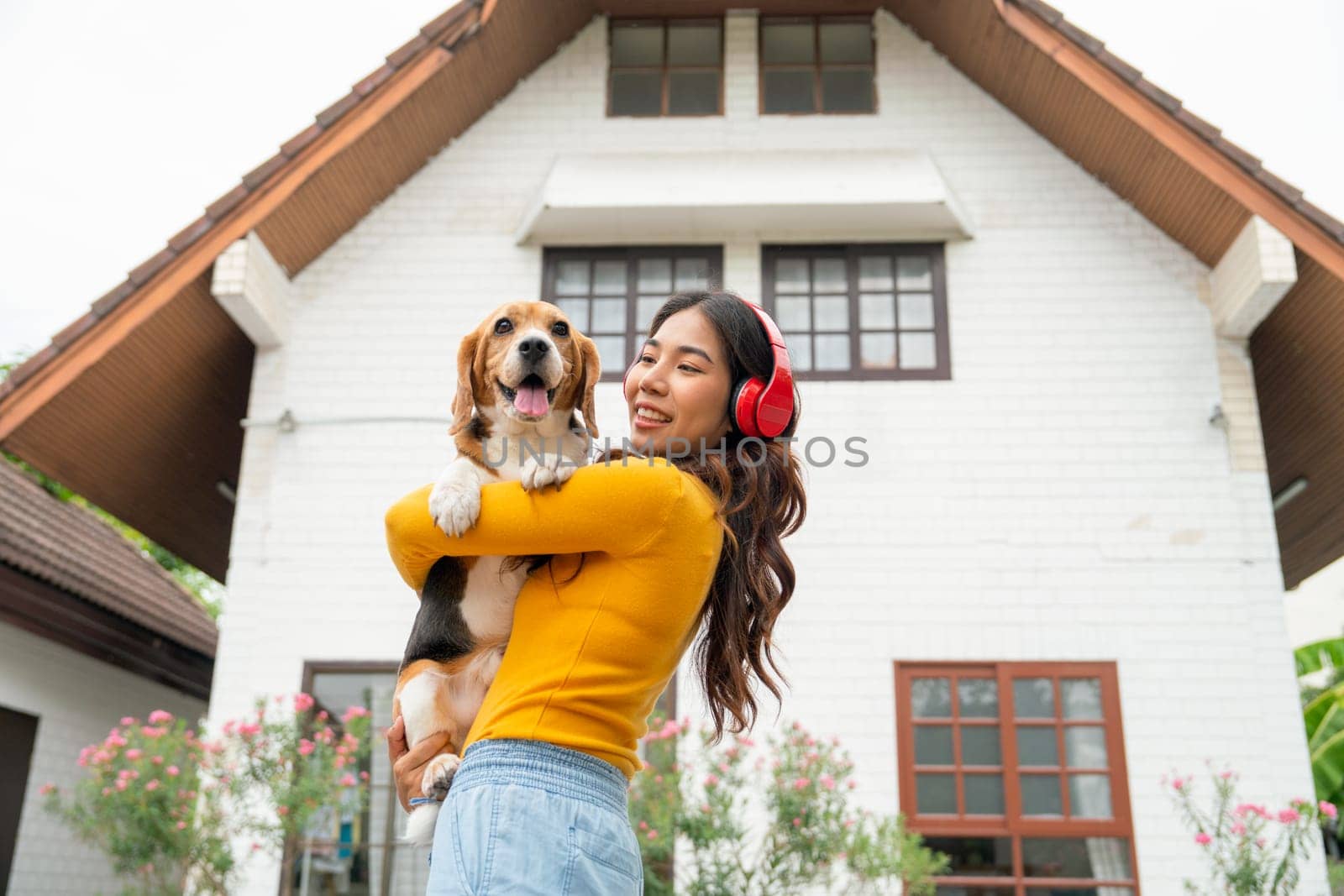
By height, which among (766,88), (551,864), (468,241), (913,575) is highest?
(766,88)

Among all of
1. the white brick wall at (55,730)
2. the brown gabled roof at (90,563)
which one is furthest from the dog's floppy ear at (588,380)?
the white brick wall at (55,730)

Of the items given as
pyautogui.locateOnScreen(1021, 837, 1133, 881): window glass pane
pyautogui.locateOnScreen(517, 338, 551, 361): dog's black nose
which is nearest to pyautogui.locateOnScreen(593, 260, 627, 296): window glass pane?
pyautogui.locateOnScreen(1021, 837, 1133, 881): window glass pane

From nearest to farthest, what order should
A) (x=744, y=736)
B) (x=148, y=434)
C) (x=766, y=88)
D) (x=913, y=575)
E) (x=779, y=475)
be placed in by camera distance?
(x=779, y=475)
(x=744, y=736)
(x=913, y=575)
(x=148, y=434)
(x=766, y=88)

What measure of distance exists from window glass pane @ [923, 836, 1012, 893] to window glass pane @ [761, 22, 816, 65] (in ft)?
20.5

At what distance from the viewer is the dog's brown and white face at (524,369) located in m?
2.87

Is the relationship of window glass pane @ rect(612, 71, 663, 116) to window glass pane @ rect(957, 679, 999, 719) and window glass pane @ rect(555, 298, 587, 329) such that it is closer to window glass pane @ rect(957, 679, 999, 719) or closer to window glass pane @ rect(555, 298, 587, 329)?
window glass pane @ rect(555, 298, 587, 329)

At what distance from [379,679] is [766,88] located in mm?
5623

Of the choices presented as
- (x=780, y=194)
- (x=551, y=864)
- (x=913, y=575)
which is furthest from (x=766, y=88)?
(x=551, y=864)

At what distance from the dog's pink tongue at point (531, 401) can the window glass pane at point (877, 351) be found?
284 inches

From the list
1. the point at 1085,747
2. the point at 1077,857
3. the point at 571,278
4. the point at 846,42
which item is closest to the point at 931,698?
the point at 1085,747

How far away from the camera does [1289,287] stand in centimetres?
899

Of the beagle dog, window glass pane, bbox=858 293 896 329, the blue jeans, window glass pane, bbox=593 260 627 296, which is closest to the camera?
the blue jeans

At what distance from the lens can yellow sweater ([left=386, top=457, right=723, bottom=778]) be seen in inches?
85.9

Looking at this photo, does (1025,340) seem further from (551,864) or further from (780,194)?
(551,864)
